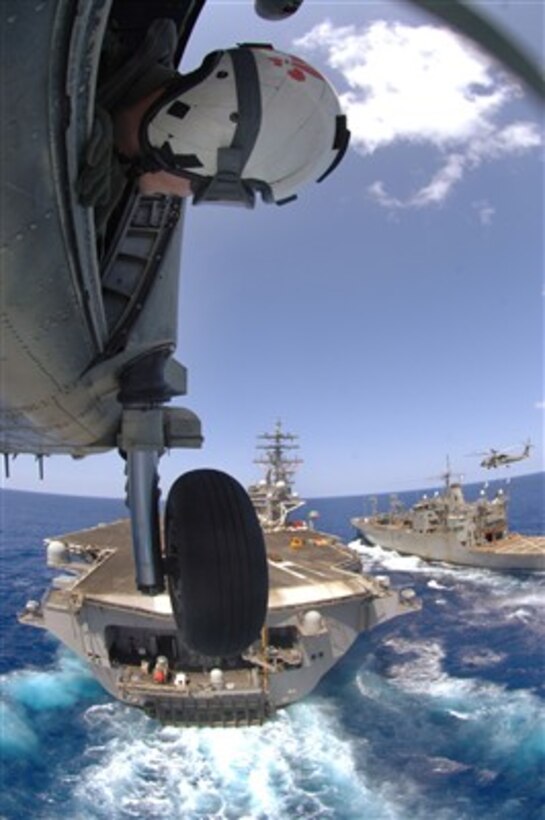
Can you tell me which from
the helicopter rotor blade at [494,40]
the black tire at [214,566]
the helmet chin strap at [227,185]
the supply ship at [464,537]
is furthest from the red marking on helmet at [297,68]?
the supply ship at [464,537]

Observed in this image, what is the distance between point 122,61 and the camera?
3469 mm

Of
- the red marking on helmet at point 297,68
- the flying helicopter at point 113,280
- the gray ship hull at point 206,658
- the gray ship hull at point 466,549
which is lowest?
the gray ship hull at point 466,549

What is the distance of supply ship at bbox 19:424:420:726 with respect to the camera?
73.1 ft

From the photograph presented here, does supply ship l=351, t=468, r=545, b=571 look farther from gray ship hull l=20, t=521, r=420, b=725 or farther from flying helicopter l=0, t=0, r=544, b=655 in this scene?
flying helicopter l=0, t=0, r=544, b=655

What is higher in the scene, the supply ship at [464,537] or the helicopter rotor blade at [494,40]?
the helicopter rotor blade at [494,40]

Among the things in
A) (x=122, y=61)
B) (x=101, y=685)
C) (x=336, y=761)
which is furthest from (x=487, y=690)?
(x=122, y=61)

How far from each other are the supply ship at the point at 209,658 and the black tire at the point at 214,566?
1781 centimetres

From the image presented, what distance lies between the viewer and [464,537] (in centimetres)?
5278

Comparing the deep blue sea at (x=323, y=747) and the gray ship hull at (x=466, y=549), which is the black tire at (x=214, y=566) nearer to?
the deep blue sea at (x=323, y=747)

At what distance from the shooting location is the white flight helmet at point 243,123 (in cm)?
276

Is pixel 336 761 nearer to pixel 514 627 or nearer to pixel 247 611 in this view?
pixel 247 611

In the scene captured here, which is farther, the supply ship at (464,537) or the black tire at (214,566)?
the supply ship at (464,537)

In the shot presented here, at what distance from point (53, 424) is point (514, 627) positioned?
37.2m

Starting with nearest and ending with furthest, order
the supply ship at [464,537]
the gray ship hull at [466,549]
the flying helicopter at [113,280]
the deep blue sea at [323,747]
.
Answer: the flying helicopter at [113,280], the deep blue sea at [323,747], the gray ship hull at [466,549], the supply ship at [464,537]
